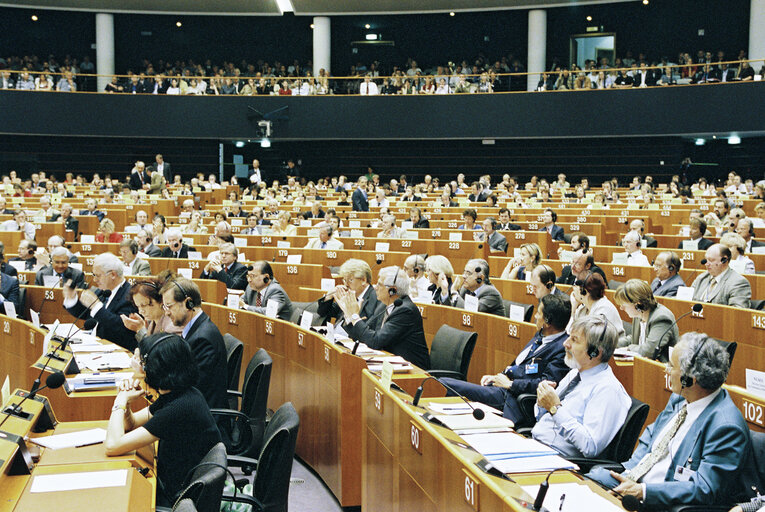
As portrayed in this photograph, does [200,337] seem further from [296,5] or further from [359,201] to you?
[296,5]

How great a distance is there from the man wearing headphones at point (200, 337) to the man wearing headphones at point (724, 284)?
4009 millimetres

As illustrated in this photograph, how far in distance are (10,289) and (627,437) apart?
5826 millimetres

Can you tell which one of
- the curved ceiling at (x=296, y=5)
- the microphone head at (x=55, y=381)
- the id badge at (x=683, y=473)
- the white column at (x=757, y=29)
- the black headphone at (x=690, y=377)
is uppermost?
the curved ceiling at (x=296, y=5)

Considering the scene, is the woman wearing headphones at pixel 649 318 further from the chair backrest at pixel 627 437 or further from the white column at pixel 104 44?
the white column at pixel 104 44

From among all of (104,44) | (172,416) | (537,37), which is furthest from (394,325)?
(104,44)

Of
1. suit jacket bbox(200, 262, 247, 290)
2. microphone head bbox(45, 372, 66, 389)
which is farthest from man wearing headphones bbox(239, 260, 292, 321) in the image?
microphone head bbox(45, 372, 66, 389)

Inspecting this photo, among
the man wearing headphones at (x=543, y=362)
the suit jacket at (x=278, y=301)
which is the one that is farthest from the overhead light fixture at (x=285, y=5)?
the man wearing headphones at (x=543, y=362)

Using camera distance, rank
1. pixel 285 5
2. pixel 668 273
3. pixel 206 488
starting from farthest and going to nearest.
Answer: pixel 285 5
pixel 668 273
pixel 206 488

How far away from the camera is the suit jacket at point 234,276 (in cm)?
760

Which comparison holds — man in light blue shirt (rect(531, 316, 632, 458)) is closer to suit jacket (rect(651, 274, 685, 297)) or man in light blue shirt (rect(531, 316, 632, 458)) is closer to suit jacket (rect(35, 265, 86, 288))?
suit jacket (rect(651, 274, 685, 297))

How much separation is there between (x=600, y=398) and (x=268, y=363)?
1.84 meters

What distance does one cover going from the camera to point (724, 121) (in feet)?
60.1

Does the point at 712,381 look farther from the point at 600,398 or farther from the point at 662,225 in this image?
the point at 662,225

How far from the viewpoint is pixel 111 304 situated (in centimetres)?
578
